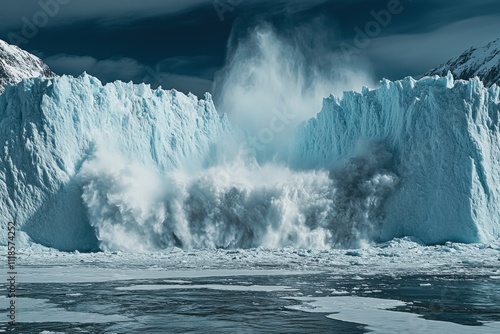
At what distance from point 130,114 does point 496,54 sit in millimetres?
98716

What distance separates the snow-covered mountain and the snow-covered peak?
7964 cm

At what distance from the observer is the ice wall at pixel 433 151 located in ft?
89.4

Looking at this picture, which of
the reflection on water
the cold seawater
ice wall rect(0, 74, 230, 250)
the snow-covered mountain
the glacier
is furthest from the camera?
the snow-covered mountain

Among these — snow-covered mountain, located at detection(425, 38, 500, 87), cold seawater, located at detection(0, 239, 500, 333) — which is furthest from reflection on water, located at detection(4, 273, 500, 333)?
snow-covered mountain, located at detection(425, 38, 500, 87)

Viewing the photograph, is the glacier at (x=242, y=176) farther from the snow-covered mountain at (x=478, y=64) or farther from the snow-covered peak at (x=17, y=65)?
the snow-covered peak at (x=17, y=65)

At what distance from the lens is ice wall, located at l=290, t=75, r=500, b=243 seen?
89.4 ft

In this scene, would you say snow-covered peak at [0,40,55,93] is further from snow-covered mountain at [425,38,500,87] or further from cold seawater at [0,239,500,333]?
cold seawater at [0,239,500,333]

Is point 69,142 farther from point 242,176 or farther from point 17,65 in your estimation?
point 17,65

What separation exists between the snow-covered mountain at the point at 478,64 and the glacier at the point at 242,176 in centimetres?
7221

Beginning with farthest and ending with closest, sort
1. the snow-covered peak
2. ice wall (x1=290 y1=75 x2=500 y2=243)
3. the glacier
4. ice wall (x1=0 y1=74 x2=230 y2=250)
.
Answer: the snow-covered peak, ice wall (x1=0 y1=74 x2=230 y2=250), the glacier, ice wall (x1=290 y1=75 x2=500 y2=243)

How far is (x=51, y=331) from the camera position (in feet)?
30.9

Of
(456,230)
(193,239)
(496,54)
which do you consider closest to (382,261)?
(456,230)

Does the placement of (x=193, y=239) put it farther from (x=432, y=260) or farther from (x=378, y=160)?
(x=432, y=260)

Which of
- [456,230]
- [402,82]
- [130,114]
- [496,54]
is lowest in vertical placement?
[456,230]
